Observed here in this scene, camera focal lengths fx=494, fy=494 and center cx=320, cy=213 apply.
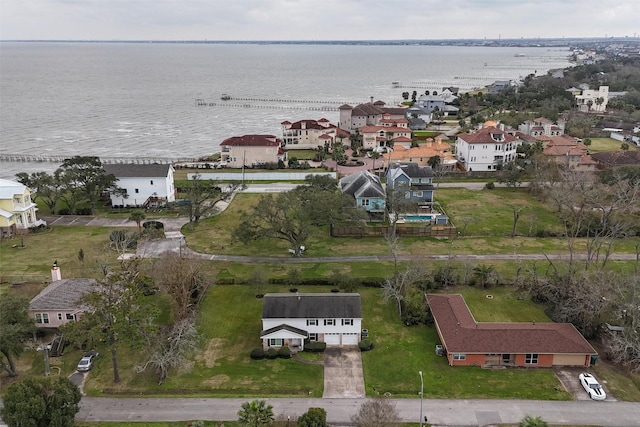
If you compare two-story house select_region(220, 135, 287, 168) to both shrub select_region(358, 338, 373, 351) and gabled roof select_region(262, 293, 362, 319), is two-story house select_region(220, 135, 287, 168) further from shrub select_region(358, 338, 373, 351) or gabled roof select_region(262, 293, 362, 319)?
shrub select_region(358, 338, 373, 351)

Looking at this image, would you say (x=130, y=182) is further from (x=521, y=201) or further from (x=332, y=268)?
(x=521, y=201)

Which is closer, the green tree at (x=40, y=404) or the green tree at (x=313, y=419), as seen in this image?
the green tree at (x=40, y=404)

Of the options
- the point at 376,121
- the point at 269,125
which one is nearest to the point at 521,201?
the point at 376,121

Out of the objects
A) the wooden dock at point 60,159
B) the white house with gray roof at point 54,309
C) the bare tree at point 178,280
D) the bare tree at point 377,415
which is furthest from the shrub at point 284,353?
the wooden dock at point 60,159

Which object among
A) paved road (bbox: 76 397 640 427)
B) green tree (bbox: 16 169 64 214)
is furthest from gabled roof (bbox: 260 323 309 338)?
green tree (bbox: 16 169 64 214)

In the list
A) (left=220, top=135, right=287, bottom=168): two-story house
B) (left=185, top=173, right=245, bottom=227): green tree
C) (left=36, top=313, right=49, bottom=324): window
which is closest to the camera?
(left=36, top=313, right=49, bottom=324): window

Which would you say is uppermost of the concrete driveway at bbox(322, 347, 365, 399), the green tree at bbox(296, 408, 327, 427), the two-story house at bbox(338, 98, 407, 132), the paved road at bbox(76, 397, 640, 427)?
the two-story house at bbox(338, 98, 407, 132)

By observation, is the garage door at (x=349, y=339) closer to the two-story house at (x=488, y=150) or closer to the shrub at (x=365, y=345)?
the shrub at (x=365, y=345)
